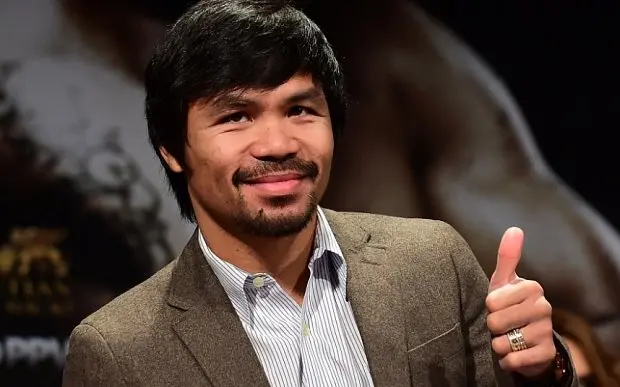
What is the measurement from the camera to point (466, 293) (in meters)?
1.39

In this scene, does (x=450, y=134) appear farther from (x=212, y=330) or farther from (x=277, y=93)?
(x=212, y=330)

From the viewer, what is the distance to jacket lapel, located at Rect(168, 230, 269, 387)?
3.94 ft

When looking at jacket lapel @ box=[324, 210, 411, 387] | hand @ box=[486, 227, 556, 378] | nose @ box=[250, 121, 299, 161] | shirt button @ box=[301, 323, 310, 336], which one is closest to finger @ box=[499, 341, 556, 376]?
hand @ box=[486, 227, 556, 378]

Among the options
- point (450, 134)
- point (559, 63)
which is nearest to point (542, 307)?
point (450, 134)

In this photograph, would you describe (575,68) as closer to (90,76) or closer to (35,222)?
(90,76)

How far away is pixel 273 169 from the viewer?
1.21 metres

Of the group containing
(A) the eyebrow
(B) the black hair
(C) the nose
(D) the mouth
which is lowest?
(D) the mouth

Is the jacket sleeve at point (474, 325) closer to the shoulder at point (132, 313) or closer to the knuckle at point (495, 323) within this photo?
the knuckle at point (495, 323)

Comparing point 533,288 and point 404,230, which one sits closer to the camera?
point 533,288

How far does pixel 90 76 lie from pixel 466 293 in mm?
1084

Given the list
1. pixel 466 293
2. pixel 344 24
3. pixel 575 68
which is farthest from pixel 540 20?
pixel 466 293

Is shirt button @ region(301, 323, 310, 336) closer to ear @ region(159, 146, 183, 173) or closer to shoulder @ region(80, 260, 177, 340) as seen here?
shoulder @ region(80, 260, 177, 340)

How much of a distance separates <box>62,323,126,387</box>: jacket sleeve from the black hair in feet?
1.06

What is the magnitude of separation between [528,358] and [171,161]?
659 mm
